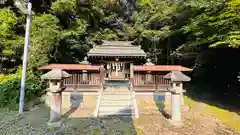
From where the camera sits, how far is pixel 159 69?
10.7 m

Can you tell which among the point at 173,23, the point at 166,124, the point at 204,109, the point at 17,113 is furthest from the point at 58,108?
the point at 173,23

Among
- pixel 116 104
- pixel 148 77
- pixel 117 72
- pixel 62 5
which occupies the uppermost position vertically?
pixel 62 5

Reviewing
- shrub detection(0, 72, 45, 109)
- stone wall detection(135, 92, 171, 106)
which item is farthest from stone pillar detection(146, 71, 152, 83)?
shrub detection(0, 72, 45, 109)

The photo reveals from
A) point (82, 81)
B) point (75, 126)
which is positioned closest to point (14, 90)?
point (82, 81)

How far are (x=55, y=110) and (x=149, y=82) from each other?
6098 mm

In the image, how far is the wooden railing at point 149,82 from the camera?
1101cm

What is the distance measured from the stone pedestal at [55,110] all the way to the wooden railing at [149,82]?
5.20 meters

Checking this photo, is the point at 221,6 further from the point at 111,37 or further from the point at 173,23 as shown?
the point at 111,37

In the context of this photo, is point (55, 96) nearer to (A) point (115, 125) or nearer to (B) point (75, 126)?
(B) point (75, 126)

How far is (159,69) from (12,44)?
9.96 metres

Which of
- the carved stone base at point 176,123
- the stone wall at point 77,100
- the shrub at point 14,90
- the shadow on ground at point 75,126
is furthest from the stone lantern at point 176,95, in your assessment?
the shrub at point 14,90

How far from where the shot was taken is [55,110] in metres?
7.21

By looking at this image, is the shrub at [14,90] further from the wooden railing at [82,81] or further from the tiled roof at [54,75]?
the tiled roof at [54,75]

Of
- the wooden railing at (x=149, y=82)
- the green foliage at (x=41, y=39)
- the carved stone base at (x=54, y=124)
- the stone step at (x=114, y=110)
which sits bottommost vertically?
the carved stone base at (x=54, y=124)
